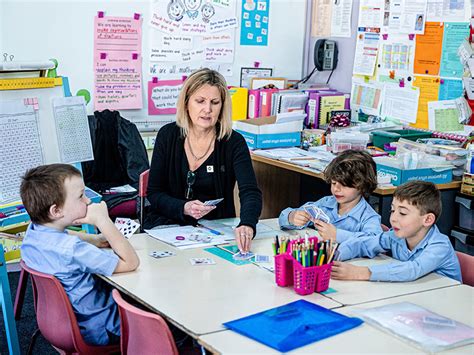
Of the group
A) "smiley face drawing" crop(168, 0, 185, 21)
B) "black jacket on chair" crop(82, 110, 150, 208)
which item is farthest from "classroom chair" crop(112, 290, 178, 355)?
"smiley face drawing" crop(168, 0, 185, 21)

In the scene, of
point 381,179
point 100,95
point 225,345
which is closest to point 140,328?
point 225,345

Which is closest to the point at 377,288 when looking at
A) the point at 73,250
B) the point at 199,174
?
A: the point at 73,250

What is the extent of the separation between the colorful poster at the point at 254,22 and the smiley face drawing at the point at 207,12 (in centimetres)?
26

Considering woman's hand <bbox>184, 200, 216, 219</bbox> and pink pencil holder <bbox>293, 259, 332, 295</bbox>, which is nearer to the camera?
pink pencil holder <bbox>293, 259, 332, 295</bbox>

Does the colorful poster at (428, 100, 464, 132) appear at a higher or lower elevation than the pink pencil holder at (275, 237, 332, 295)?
higher

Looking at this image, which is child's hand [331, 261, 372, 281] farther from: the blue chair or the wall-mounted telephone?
the wall-mounted telephone

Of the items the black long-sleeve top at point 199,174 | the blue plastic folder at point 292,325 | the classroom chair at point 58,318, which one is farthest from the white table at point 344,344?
the black long-sleeve top at point 199,174

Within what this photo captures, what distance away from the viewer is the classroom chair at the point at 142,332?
5.98 ft

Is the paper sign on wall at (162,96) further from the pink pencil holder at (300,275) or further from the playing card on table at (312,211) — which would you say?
the pink pencil holder at (300,275)

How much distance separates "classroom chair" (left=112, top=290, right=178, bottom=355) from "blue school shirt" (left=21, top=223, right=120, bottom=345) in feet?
0.57

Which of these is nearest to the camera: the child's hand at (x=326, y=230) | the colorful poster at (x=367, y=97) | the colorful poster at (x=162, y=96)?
the child's hand at (x=326, y=230)

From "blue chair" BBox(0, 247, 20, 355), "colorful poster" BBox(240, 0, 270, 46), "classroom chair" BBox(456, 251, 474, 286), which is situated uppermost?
"colorful poster" BBox(240, 0, 270, 46)

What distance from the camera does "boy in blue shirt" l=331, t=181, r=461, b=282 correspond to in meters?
2.22

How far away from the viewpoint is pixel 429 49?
4.19 metres
